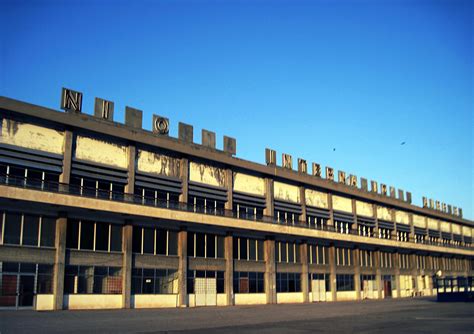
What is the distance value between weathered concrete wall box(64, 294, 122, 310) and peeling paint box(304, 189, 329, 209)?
31.1 metres

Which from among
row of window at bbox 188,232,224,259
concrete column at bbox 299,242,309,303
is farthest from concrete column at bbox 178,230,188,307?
concrete column at bbox 299,242,309,303

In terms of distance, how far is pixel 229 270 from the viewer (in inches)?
2087

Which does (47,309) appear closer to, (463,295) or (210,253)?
(210,253)

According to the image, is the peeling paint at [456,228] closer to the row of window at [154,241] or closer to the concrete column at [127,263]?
the row of window at [154,241]

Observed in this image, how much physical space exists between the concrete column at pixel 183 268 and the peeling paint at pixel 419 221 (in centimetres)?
5662

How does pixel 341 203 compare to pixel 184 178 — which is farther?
pixel 341 203

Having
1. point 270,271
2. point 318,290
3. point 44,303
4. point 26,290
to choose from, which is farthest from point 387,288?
point 26,290

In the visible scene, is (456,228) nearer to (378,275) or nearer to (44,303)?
(378,275)

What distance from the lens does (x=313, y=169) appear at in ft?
226

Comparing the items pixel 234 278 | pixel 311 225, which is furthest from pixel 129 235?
pixel 311 225

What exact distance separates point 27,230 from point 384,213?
6001cm

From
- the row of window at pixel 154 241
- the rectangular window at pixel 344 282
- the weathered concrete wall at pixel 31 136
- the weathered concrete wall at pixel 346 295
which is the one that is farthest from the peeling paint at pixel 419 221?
the weathered concrete wall at pixel 31 136

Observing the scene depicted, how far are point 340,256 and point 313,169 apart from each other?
1288 cm

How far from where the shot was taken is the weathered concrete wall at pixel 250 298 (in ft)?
176
